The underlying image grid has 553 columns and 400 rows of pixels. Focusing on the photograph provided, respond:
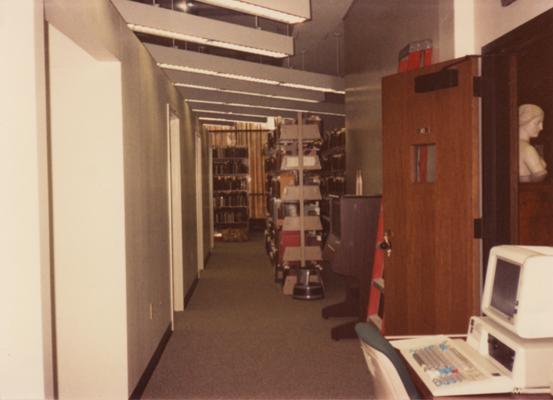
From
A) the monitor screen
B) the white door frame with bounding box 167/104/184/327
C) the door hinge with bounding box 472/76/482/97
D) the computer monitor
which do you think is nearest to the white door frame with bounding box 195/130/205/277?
the white door frame with bounding box 167/104/184/327

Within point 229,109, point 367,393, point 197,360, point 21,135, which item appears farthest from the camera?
point 229,109

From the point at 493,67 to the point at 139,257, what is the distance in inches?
102

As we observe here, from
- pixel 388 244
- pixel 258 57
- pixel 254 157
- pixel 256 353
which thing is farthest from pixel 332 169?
pixel 388 244

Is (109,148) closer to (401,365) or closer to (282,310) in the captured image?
(401,365)

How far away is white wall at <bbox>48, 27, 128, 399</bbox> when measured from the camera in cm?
356

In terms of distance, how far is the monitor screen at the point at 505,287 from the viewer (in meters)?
2.00

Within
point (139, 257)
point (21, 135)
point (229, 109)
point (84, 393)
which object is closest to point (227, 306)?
point (139, 257)

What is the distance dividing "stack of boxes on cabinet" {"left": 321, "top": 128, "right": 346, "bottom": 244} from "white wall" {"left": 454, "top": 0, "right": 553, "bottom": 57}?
6.10 metres

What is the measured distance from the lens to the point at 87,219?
3.59 m

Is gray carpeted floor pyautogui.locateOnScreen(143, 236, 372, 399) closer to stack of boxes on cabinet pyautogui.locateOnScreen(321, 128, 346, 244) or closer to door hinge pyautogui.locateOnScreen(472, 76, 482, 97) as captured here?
door hinge pyautogui.locateOnScreen(472, 76, 482, 97)

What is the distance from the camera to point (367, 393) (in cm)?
392

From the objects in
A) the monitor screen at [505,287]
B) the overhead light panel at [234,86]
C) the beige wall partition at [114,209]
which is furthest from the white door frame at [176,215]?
the monitor screen at [505,287]

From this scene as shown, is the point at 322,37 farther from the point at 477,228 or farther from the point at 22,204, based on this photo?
the point at 22,204

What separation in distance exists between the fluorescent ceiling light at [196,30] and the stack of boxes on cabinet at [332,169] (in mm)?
3992
